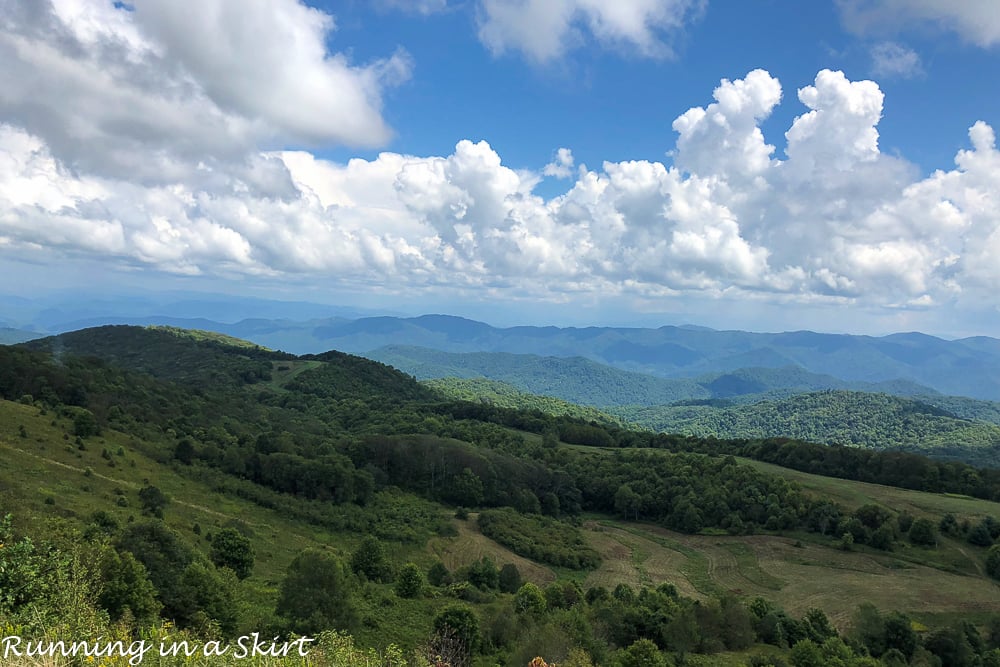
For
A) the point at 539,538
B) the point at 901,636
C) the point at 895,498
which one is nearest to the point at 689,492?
the point at 895,498

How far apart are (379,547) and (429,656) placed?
20.8 metres

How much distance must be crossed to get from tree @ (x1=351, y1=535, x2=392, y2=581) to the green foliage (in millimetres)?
A: 28643

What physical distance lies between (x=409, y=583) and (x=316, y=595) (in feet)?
47.1

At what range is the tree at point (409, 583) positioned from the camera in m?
44.6

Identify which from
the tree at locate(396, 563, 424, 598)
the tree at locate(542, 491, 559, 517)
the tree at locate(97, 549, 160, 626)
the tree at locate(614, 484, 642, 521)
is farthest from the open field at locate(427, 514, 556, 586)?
the tree at locate(97, 549, 160, 626)

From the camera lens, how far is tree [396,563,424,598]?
146 feet

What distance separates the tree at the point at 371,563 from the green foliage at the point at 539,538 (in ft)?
94.0

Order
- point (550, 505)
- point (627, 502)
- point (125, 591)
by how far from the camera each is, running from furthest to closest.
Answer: point (627, 502) → point (550, 505) → point (125, 591)

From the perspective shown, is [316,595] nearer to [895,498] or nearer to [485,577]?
[485,577]

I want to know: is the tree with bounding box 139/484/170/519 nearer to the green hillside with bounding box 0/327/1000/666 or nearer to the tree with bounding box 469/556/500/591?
the green hillside with bounding box 0/327/1000/666

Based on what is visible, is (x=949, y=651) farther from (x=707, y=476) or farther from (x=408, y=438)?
(x=408, y=438)

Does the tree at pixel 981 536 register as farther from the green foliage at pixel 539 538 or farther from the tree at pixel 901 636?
the green foliage at pixel 539 538

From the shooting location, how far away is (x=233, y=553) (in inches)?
1633

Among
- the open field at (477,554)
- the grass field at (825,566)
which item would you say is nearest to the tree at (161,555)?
the open field at (477,554)
